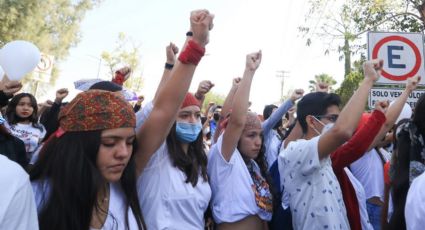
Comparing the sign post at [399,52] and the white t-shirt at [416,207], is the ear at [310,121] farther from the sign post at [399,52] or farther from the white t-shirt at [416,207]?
the sign post at [399,52]

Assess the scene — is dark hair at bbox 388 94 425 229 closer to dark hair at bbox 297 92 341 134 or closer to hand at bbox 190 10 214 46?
dark hair at bbox 297 92 341 134

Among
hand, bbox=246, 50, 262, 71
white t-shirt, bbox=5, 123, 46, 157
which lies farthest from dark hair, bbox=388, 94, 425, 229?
white t-shirt, bbox=5, 123, 46, 157

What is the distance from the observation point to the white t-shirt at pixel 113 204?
5.89 ft

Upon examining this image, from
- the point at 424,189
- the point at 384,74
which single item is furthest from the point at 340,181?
the point at 384,74

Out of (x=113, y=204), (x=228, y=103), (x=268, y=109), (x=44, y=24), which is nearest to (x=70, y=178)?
(x=113, y=204)

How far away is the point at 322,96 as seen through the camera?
2932 millimetres

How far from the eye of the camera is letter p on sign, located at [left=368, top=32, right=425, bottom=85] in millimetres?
4531

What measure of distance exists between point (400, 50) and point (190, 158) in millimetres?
3129

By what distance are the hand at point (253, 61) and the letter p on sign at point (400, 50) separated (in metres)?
2.11

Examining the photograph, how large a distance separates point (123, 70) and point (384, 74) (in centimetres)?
289

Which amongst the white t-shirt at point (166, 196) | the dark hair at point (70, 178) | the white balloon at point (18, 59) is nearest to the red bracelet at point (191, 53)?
the white t-shirt at point (166, 196)

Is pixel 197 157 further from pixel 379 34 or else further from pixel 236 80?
pixel 379 34

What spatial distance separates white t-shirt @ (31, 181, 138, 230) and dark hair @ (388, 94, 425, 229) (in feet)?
4.32

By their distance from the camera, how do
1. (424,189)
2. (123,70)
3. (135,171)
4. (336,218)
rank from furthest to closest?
(123,70), (336,218), (135,171), (424,189)
